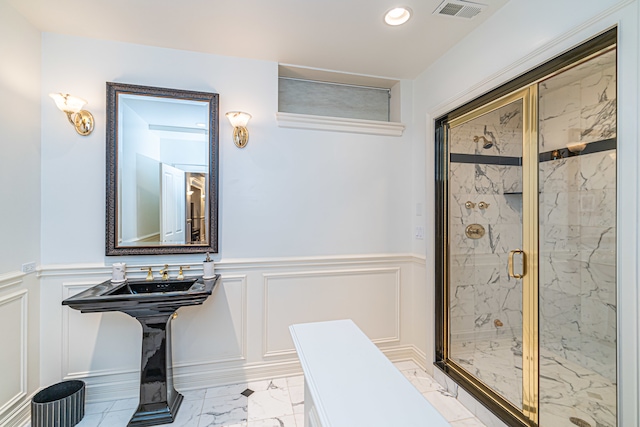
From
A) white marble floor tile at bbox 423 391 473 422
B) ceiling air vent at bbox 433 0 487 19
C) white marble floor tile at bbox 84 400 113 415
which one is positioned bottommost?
white marble floor tile at bbox 423 391 473 422

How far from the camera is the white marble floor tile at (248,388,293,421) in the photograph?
6.59 feet

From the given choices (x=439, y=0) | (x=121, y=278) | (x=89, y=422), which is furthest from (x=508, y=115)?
(x=89, y=422)

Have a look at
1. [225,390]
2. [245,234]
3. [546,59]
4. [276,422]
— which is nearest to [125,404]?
[225,390]

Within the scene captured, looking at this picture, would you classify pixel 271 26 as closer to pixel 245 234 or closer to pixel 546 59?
pixel 245 234

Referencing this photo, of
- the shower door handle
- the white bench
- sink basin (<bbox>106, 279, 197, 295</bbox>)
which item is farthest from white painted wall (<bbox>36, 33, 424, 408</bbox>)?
the white bench

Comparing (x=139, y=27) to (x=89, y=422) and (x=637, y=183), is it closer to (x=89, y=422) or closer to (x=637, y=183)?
(x=89, y=422)

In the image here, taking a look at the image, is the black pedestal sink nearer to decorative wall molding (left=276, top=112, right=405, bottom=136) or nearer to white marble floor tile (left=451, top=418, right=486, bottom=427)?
decorative wall molding (left=276, top=112, right=405, bottom=136)

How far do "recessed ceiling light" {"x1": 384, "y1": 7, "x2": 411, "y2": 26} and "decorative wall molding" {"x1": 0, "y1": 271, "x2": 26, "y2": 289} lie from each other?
2838mm

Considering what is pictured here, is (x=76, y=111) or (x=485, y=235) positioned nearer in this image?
(x=76, y=111)

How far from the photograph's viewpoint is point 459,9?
1.80 m

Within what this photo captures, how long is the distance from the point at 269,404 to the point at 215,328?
2.30 feet

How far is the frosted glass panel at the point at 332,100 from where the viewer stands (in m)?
2.70

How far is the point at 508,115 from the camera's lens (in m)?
1.94

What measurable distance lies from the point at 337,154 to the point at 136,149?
160cm
